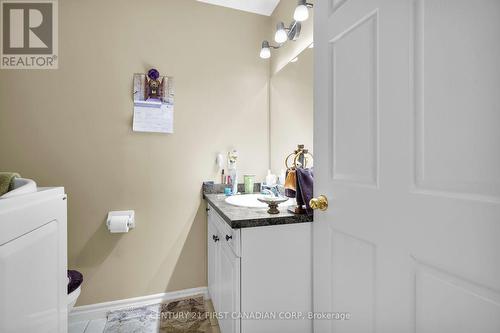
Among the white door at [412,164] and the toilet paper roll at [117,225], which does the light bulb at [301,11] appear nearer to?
the white door at [412,164]

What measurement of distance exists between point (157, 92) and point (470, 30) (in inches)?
71.4

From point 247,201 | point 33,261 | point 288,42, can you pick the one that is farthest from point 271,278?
point 288,42

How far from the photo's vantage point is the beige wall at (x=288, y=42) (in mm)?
1572

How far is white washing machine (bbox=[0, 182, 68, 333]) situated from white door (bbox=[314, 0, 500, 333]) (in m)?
1.06

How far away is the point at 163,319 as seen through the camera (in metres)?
1.74

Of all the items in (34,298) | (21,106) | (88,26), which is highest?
(88,26)

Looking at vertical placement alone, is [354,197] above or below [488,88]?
below

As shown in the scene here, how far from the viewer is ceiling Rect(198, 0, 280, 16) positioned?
202 cm

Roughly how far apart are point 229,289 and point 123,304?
1.11 meters

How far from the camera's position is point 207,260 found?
6.59ft

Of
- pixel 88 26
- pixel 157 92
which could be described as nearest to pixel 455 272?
pixel 157 92

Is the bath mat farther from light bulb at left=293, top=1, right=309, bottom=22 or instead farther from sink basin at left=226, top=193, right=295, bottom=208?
light bulb at left=293, top=1, right=309, bottom=22

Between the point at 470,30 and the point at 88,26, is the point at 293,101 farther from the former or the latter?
the point at 88,26

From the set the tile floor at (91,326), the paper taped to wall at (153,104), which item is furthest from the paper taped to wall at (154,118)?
the tile floor at (91,326)
